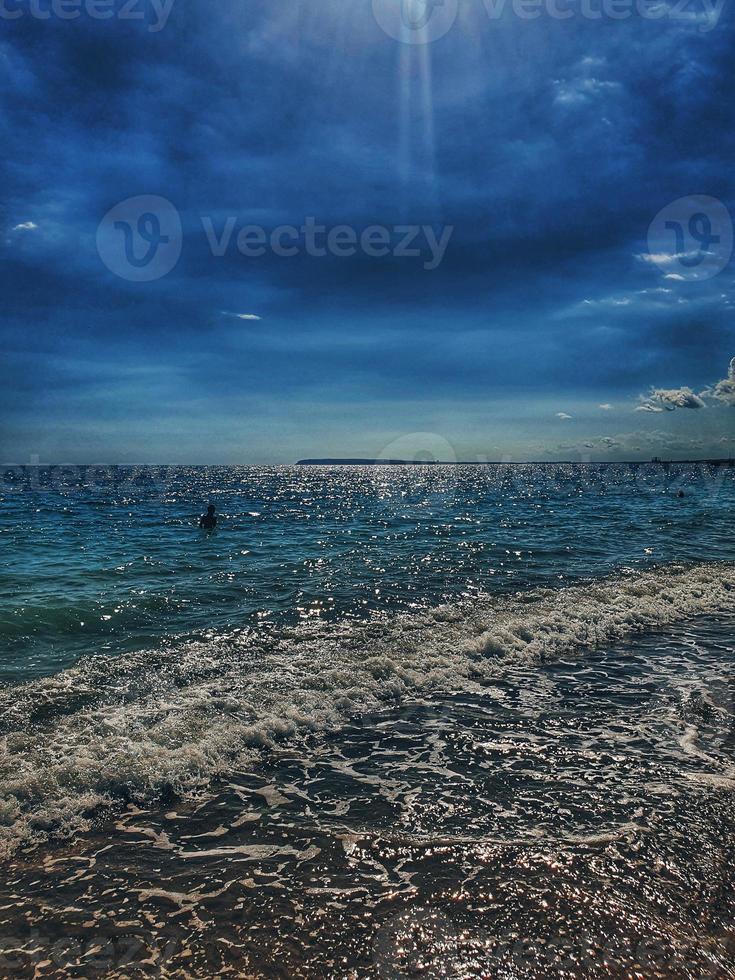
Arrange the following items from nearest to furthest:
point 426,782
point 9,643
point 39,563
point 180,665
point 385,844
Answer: point 385,844, point 426,782, point 180,665, point 9,643, point 39,563

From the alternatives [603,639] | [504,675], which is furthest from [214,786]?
[603,639]

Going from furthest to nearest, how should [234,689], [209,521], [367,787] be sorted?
[209,521] < [234,689] < [367,787]

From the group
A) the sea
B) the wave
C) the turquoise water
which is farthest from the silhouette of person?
the wave

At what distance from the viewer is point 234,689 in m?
9.27

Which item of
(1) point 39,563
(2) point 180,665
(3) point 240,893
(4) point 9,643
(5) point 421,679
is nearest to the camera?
(3) point 240,893

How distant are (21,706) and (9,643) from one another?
407cm

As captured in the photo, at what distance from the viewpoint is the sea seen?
4160mm

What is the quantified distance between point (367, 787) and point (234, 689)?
3770 mm

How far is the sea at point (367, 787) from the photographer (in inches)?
164

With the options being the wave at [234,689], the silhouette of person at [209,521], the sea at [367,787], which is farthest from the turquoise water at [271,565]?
the wave at [234,689]

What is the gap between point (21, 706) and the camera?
8570 mm

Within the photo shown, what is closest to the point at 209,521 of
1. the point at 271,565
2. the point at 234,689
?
the point at 271,565

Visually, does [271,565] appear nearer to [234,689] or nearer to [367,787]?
[234,689]

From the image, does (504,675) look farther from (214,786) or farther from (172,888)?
(172,888)
